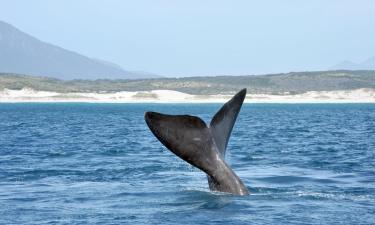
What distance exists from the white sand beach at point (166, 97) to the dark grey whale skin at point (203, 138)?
113 meters

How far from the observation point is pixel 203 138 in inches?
507

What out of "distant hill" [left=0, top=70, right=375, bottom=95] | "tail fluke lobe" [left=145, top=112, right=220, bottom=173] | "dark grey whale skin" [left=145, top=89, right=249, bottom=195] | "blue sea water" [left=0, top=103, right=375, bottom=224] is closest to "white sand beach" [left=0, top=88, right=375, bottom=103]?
"distant hill" [left=0, top=70, right=375, bottom=95]

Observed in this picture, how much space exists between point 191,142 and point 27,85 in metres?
131

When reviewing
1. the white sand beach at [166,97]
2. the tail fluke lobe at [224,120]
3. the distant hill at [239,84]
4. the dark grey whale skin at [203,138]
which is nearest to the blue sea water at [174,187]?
the dark grey whale skin at [203,138]

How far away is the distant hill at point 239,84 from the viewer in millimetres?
160375

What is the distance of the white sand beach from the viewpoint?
12912 cm

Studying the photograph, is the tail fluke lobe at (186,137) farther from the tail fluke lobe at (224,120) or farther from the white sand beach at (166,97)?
the white sand beach at (166,97)

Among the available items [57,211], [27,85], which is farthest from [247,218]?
[27,85]

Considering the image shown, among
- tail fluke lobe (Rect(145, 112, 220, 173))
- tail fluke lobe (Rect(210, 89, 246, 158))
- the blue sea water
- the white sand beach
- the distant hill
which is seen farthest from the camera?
the distant hill

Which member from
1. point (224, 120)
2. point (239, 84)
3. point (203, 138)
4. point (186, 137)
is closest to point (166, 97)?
point (239, 84)

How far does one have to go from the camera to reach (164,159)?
2367 centimetres

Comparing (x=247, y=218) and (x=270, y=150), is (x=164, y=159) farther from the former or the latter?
(x=247, y=218)

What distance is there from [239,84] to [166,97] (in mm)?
51798

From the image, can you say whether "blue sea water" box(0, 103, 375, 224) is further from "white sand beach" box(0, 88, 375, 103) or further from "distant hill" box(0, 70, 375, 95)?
"distant hill" box(0, 70, 375, 95)
